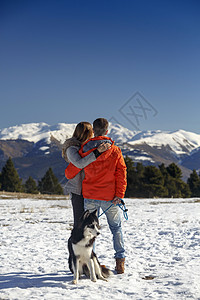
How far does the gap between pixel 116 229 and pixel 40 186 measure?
68.8 m

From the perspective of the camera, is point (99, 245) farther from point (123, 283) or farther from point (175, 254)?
point (123, 283)

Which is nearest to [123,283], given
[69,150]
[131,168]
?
[69,150]

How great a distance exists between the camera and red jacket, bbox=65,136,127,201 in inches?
211

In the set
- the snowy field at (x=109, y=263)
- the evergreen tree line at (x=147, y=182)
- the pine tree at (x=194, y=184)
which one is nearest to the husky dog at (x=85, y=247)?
the snowy field at (x=109, y=263)

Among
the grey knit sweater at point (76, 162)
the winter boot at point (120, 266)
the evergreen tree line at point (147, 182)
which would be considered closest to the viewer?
the grey knit sweater at point (76, 162)

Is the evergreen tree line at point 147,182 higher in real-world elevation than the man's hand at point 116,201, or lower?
lower

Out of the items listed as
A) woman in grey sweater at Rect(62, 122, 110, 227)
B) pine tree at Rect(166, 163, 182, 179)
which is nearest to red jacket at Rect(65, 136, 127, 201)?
woman in grey sweater at Rect(62, 122, 110, 227)

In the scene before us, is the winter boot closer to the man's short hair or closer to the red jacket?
the red jacket

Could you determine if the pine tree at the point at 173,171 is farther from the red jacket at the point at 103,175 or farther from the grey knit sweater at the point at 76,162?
the grey knit sweater at the point at 76,162

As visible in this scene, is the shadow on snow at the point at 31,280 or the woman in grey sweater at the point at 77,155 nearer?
the shadow on snow at the point at 31,280

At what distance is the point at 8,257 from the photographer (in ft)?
23.1

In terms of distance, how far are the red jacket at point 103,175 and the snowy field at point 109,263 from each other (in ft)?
5.09

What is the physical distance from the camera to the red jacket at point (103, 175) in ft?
17.6

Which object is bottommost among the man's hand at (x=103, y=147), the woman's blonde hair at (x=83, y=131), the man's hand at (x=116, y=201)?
the man's hand at (x=116, y=201)
